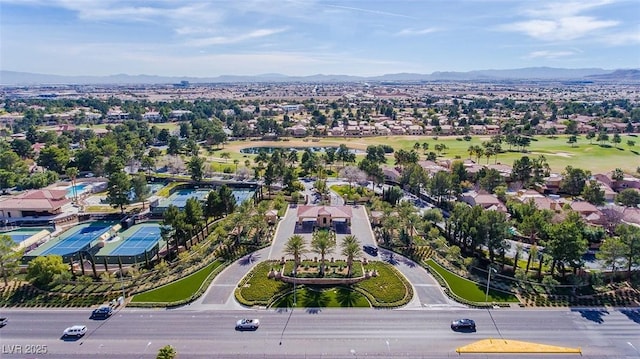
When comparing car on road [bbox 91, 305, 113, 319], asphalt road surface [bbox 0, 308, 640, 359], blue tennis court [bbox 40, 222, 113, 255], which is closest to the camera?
asphalt road surface [bbox 0, 308, 640, 359]

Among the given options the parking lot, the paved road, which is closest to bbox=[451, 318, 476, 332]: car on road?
the paved road

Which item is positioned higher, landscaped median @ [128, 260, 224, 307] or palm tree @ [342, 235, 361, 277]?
palm tree @ [342, 235, 361, 277]

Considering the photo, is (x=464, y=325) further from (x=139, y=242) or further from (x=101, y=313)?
(x=139, y=242)

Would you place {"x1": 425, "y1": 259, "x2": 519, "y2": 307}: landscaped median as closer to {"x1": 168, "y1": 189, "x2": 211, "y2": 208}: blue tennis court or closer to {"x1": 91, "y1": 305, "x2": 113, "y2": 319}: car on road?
{"x1": 91, "y1": 305, "x2": 113, "y2": 319}: car on road

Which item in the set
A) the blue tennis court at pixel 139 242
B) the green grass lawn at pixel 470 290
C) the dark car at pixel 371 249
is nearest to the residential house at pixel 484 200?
the green grass lawn at pixel 470 290

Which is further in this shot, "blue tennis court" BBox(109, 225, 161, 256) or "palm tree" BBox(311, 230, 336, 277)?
"blue tennis court" BBox(109, 225, 161, 256)

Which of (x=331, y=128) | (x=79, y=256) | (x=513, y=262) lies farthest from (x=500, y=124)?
(x=79, y=256)
